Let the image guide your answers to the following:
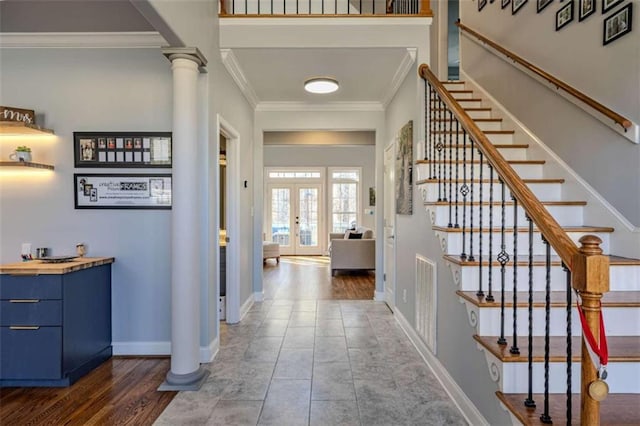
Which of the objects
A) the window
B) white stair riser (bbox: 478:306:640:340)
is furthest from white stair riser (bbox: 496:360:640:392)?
the window

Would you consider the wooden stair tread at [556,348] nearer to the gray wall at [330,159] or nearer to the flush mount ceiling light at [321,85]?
the flush mount ceiling light at [321,85]

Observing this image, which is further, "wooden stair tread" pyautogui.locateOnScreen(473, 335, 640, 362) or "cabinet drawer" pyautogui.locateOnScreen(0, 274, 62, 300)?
"cabinet drawer" pyautogui.locateOnScreen(0, 274, 62, 300)

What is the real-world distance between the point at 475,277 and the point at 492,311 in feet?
0.90

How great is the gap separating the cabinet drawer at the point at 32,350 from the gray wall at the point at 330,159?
7.87m

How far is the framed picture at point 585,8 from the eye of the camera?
8.56 ft

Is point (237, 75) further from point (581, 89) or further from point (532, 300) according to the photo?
point (532, 300)

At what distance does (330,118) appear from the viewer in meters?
5.05

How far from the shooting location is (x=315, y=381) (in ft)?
8.59

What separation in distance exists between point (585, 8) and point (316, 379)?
3.36 m

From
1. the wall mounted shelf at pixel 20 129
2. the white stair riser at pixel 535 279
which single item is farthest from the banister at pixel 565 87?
the wall mounted shelf at pixel 20 129

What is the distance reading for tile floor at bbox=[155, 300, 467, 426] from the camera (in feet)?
7.16

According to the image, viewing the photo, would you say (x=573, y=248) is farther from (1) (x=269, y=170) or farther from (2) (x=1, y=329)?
(1) (x=269, y=170)

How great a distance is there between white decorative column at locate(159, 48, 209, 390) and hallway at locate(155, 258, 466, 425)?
225mm

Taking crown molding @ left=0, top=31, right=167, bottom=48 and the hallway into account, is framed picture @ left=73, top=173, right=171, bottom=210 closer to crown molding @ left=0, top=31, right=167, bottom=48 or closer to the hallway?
crown molding @ left=0, top=31, right=167, bottom=48
